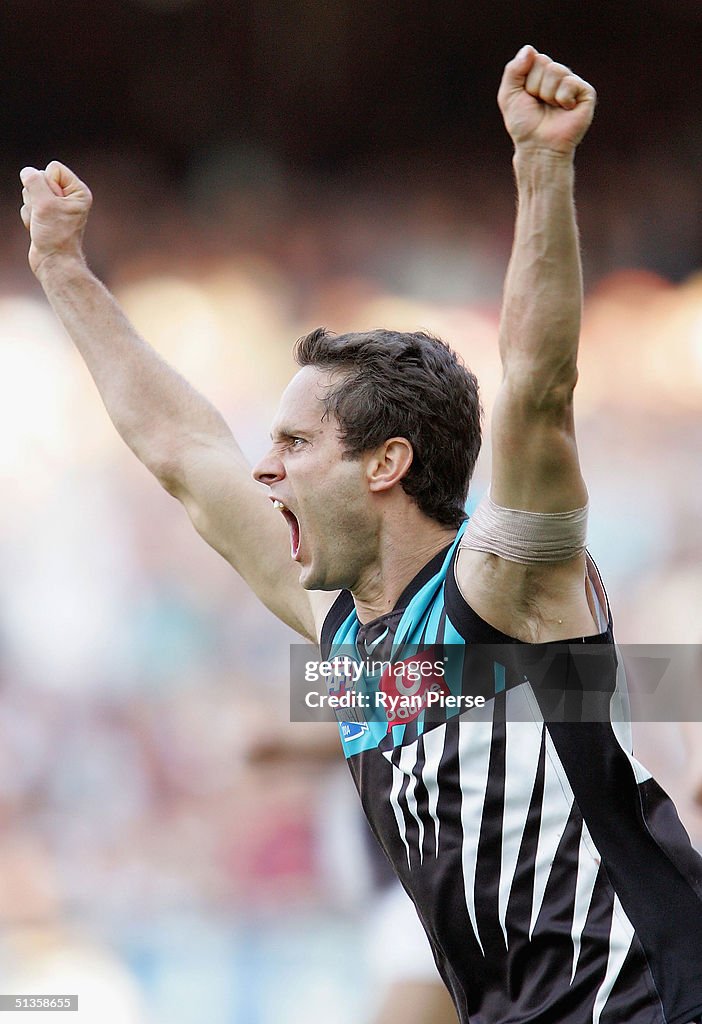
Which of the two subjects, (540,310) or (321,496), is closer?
(540,310)

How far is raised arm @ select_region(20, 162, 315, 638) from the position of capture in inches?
118

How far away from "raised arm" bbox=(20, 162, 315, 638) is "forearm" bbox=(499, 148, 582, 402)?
4.05 ft

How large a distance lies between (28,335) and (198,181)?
1.32m

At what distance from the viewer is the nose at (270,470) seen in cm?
257

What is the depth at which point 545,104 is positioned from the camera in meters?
1.89

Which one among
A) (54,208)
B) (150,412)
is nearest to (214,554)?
(150,412)

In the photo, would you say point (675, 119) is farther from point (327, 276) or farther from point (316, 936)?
point (316, 936)

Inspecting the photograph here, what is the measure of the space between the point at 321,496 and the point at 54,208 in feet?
3.70

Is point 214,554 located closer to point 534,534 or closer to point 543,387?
point 534,534

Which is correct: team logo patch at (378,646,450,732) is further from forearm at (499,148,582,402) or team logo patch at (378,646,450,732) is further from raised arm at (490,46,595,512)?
forearm at (499,148,582,402)

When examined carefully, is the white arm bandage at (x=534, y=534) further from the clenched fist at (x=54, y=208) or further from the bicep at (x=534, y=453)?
the clenched fist at (x=54, y=208)

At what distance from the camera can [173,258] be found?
667 centimetres

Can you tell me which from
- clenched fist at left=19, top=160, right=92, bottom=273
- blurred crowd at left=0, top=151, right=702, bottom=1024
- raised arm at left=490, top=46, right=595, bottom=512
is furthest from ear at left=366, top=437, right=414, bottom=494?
blurred crowd at left=0, top=151, right=702, bottom=1024

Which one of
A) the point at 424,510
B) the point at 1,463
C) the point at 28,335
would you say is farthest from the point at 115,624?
the point at 424,510
